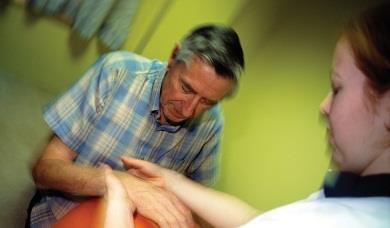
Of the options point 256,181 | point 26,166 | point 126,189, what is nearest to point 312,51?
point 256,181

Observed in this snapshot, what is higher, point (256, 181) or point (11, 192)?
point (256, 181)

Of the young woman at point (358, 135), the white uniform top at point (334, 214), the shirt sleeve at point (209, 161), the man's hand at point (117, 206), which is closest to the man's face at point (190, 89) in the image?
the shirt sleeve at point (209, 161)

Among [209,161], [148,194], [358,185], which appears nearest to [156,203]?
[148,194]

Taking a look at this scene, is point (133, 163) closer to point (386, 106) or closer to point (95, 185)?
point (95, 185)

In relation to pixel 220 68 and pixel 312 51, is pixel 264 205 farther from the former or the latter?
pixel 220 68

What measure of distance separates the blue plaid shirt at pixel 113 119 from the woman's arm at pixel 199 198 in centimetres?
14

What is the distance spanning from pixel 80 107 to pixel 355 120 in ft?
2.66

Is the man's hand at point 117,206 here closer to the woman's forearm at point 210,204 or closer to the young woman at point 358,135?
the woman's forearm at point 210,204

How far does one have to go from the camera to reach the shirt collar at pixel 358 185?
552 mm

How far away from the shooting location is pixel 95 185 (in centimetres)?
103

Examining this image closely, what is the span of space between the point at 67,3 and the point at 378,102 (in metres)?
2.18

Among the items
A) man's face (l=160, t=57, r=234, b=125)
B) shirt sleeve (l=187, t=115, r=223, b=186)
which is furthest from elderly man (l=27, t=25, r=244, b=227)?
shirt sleeve (l=187, t=115, r=223, b=186)

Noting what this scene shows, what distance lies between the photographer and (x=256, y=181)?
2018 millimetres

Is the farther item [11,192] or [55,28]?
[55,28]
